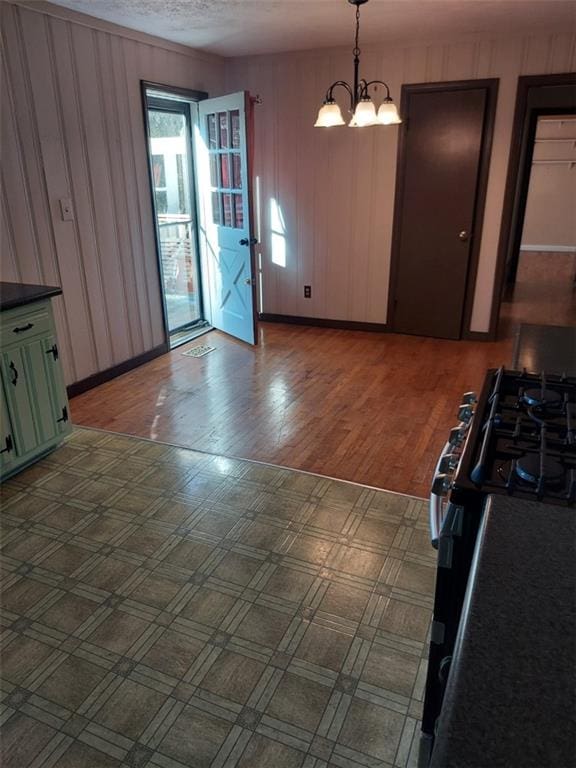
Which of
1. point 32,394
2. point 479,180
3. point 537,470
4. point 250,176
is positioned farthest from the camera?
point 479,180

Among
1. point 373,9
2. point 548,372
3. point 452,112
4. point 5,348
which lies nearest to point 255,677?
point 548,372

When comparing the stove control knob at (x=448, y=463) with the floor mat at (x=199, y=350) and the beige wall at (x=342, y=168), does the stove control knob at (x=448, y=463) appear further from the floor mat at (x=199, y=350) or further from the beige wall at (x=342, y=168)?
the beige wall at (x=342, y=168)

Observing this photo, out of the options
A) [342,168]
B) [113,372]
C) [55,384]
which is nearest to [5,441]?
[55,384]

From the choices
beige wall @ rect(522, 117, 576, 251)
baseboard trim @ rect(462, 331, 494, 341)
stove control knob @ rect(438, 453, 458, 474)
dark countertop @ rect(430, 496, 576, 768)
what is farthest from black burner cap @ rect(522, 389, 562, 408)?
beige wall @ rect(522, 117, 576, 251)

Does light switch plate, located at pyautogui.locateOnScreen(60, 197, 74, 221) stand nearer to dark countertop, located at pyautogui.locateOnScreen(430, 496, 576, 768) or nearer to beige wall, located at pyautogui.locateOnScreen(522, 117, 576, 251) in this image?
dark countertop, located at pyautogui.locateOnScreen(430, 496, 576, 768)

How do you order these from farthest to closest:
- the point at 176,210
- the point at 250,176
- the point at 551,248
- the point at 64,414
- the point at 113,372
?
the point at 551,248, the point at 176,210, the point at 250,176, the point at 113,372, the point at 64,414

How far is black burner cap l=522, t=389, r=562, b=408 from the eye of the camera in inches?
53.8

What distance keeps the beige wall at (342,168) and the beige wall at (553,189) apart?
5.88 meters

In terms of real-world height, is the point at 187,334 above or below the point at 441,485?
below

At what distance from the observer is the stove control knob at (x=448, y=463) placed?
4.28 feet

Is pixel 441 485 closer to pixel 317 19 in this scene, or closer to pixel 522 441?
pixel 522 441

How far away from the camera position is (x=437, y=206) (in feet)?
15.7

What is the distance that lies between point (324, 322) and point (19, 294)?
3.31 meters

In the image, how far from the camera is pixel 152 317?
15.0 ft
